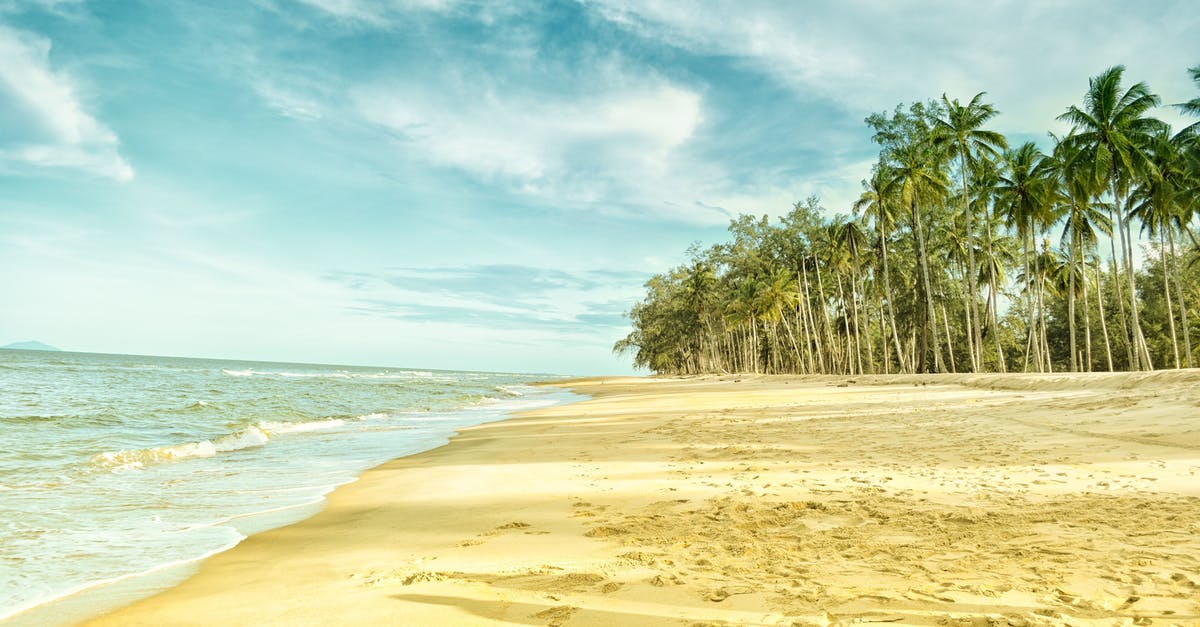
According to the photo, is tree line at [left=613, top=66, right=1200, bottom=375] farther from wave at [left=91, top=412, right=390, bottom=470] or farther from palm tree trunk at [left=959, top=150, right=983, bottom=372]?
wave at [left=91, top=412, right=390, bottom=470]

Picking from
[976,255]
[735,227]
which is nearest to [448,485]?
[976,255]

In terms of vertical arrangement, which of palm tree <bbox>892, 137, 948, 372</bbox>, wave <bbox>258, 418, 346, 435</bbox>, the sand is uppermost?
palm tree <bbox>892, 137, 948, 372</bbox>

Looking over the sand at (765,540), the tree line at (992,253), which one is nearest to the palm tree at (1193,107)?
the tree line at (992,253)

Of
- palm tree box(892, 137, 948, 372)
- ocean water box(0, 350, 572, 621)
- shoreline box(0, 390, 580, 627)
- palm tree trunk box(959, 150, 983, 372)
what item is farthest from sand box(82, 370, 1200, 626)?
palm tree box(892, 137, 948, 372)

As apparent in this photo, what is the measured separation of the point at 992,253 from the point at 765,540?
4129cm

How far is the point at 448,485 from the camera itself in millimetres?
8609

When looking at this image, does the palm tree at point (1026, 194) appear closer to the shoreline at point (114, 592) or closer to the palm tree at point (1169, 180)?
the palm tree at point (1169, 180)

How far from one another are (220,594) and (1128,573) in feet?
19.5

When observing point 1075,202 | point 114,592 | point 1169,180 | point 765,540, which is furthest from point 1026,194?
point 114,592

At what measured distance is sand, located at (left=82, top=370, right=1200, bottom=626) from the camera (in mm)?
3467

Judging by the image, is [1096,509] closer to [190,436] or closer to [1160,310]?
[190,436]

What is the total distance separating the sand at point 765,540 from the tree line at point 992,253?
78.8 feet

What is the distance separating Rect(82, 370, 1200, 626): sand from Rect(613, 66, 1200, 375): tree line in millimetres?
24013

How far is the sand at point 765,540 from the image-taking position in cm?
347
